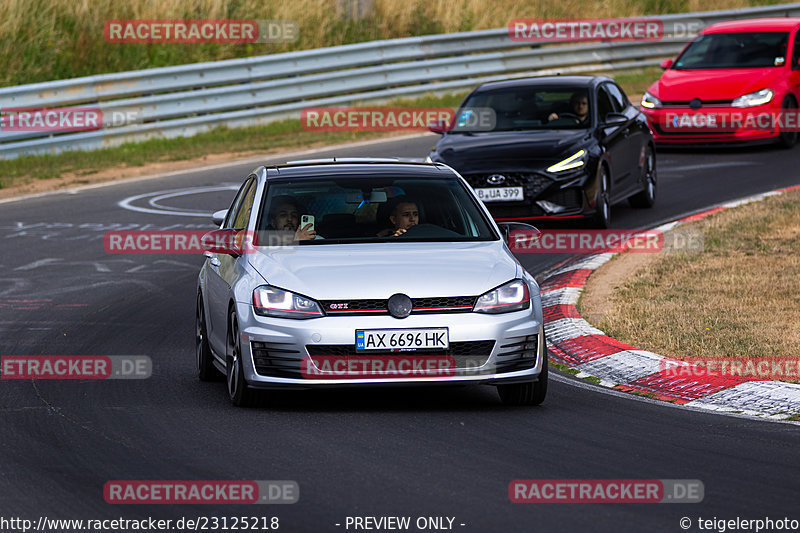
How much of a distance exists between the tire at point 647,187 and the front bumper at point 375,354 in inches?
371

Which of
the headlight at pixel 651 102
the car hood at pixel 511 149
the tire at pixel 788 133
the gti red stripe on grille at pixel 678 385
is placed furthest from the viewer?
the tire at pixel 788 133

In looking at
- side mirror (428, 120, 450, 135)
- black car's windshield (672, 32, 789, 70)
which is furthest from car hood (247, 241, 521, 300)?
black car's windshield (672, 32, 789, 70)

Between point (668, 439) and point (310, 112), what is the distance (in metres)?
18.5

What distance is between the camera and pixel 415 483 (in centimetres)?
666

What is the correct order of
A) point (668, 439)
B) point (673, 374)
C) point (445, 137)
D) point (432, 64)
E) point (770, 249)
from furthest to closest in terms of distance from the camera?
point (432, 64), point (445, 137), point (770, 249), point (673, 374), point (668, 439)

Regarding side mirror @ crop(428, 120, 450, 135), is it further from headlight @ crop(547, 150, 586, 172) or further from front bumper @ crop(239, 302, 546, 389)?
front bumper @ crop(239, 302, 546, 389)

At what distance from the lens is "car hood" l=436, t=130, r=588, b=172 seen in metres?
15.2

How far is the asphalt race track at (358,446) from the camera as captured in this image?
20.5ft

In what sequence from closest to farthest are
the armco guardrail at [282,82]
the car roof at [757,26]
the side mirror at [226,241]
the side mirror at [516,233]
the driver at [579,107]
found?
1. the side mirror at [226,241]
2. the side mirror at [516,233]
3. the driver at [579,107]
4. the armco guardrail at [282,82]
5. the car roof at [757,26]

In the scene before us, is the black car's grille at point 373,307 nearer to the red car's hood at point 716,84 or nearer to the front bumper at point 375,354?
the front bumper at point 375,354

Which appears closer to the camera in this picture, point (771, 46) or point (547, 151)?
point (547, 151)

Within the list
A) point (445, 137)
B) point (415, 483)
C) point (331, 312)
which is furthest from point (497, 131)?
point (415, 483)

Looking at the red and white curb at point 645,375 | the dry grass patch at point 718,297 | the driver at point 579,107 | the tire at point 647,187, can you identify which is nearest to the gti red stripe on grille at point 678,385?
the red and white curb at point 645,375

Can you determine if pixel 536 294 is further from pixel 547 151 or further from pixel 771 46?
pixel 771 46
